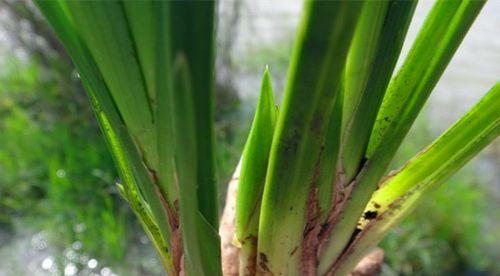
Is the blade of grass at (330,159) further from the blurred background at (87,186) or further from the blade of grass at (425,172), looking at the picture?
the blurred background at (87,186)

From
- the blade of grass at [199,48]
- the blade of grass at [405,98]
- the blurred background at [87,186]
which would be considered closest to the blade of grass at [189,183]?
the blade of grass at [199,48]

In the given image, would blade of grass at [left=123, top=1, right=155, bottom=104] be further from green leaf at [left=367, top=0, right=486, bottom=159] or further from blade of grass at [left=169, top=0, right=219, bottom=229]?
green leaf at [left=367, top=0, right=486, bottom=159]

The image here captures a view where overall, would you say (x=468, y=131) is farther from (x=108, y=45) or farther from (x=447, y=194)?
(x=447, y=194)

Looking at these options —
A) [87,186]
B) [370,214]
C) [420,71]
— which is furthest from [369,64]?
[87,186]

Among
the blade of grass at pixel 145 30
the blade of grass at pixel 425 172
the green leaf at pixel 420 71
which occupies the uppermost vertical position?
the blade of grass at pixel 145 30

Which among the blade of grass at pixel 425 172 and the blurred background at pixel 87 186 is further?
the blurred background at pixel 87 186

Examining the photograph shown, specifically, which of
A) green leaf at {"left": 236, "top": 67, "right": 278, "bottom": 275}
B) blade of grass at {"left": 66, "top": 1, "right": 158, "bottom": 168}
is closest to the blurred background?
green leaf at {"left": 236, "top": 67, "right": 278, "bottom": 275}

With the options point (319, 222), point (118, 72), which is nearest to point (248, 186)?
point (319, 222)
